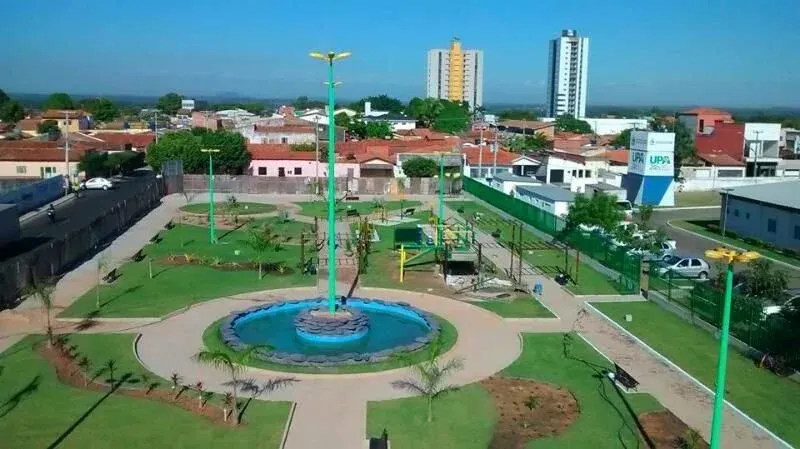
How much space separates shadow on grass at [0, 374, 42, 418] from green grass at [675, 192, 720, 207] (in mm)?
48708

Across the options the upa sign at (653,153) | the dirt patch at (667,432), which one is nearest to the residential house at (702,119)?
the upa sign at (653,153)

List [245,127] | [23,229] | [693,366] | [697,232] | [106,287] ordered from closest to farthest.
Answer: [693,366]
[106,287]
[23,229]
[697,232]
[245,127]

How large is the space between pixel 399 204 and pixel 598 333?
30683 millimetres

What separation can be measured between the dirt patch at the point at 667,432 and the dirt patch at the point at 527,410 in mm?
1571

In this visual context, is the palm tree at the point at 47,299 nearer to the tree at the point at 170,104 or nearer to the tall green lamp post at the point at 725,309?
the tall green lamp post at the point at 725,309

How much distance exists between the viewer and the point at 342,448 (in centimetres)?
1490

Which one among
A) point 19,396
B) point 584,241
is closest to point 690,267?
point 584,241

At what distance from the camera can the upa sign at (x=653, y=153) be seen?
175ft

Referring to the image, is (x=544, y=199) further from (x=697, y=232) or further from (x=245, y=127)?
(x=245, y=127)

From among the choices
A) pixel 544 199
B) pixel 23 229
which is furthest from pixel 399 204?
pixel 23 229

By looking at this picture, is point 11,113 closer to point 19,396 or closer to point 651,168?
point 651,168

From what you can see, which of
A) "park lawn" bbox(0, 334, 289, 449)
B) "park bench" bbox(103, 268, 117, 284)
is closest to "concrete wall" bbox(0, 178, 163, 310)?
"park bench" bbox(103, 268, 117, 284)

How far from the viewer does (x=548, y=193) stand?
47.3 metres

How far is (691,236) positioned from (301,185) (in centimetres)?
2889
